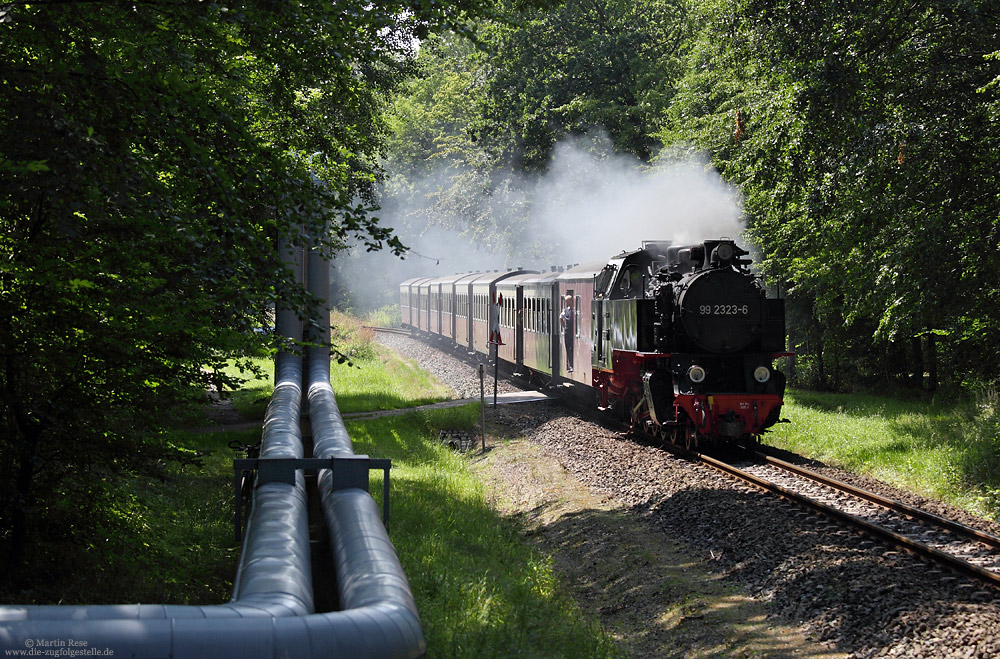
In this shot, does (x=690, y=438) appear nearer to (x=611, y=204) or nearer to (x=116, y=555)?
(x=116, y=555)

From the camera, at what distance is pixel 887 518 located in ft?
30.8

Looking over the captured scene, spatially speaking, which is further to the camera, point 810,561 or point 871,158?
point 871,158

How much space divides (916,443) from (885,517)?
4.15 meters

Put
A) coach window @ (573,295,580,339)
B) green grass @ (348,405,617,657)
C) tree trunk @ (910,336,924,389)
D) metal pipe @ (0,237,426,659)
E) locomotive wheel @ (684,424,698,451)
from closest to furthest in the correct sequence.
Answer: metal pipe @ (0,237,426,659), green grass @ (348,405,617,657), locomotive wheel @ (684,424,698,451), coach window @ (573,295,580,339), tree trunk @ (910,336,924,389)

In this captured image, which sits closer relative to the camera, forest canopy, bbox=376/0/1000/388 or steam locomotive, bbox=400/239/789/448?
forest canopy, bbox=376/0/1000/388

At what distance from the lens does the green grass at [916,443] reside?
10.9 metres

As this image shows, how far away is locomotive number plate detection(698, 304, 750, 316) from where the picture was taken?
13117 millimetres

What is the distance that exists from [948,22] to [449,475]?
9818 millimetres

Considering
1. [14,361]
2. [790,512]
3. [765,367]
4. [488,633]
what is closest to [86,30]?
[14,361]

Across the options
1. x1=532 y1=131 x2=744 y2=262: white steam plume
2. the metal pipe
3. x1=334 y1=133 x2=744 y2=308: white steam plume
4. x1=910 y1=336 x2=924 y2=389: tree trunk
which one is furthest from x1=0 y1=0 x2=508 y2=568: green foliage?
x1=910 y1=336 x2=924 y2=389: tree trunk

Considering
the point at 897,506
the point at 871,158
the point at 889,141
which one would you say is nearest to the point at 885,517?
the point at 897,506

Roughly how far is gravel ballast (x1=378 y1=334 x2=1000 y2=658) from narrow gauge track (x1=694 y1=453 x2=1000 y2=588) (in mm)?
137

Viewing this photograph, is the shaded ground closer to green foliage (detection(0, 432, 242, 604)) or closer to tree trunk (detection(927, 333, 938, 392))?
green foliage (detection(0, 432, 242, 604))

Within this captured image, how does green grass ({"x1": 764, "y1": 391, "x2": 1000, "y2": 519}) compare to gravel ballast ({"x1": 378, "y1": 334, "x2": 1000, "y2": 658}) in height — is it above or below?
above
